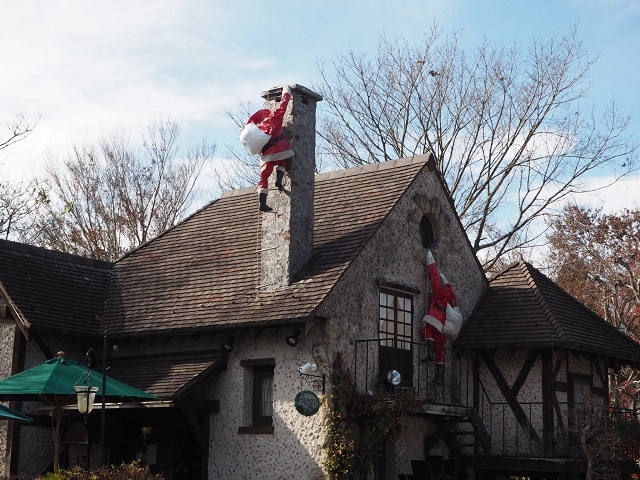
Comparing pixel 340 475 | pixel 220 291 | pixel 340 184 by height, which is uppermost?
pixel 340 184

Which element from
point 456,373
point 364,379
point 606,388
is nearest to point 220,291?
point 364,379

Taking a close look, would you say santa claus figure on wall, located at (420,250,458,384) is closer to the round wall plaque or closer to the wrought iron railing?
the wrought iron railing

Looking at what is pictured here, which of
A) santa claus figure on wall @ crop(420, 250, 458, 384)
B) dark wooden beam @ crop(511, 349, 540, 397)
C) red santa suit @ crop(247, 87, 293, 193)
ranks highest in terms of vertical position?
red santa suit @ crop(247, 87, 293, 193)

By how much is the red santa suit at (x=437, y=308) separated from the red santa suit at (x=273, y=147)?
3.41 m

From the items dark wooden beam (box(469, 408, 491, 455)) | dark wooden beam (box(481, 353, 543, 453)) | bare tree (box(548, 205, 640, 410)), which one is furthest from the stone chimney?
bare tree (box(548, 205, 640, 410))

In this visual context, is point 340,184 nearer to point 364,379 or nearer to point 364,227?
point 364,227

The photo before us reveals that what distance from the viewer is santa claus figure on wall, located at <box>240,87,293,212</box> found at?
18359 millimetres

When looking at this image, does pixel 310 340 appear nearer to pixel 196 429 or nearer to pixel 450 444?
pixel 196 429

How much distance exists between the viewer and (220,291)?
61.9 feet

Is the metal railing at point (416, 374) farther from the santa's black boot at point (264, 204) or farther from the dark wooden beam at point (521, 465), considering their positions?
the santa's black boot at point (264, 204)

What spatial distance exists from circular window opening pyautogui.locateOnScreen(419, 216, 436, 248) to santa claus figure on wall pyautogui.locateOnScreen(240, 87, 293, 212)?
3100 mm

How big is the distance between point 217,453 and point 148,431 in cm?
136

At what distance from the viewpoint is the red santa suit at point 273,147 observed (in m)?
18.4

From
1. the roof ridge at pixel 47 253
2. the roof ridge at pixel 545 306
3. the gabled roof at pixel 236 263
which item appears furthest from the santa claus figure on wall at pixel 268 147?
the roof ridge at pixel 545 306
